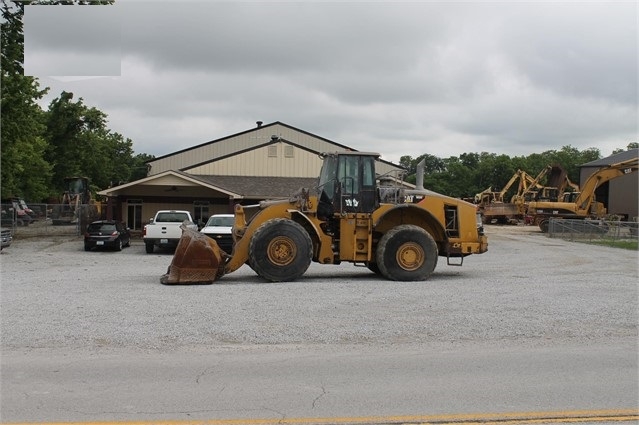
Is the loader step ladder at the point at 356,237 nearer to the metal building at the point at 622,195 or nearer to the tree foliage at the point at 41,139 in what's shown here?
the tree foliage at the point at 41,139

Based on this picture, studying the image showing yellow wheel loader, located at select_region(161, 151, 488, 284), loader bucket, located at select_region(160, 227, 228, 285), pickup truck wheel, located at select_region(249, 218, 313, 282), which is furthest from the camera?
yellow wheel loader, located at select_region(161, 151, 488, 284)

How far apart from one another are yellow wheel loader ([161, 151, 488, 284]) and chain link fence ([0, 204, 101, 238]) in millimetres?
25869

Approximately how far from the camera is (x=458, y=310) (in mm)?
11297

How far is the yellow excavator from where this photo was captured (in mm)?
45562

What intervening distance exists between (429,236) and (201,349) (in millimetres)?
8867

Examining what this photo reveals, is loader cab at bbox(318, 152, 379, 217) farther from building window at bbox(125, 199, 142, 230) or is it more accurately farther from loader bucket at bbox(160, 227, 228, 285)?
building window at bbox(125, 199, 142, 230)

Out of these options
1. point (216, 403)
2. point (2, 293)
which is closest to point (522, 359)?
point (216, 403)

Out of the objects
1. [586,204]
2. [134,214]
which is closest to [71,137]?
[134,214]

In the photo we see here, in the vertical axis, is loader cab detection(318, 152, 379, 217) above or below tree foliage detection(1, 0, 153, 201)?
below

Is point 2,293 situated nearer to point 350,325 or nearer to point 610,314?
point 350,325

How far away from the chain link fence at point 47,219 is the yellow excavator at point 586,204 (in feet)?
104

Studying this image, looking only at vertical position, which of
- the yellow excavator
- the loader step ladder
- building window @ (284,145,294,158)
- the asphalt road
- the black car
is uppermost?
building window @ (284,145,294,158)

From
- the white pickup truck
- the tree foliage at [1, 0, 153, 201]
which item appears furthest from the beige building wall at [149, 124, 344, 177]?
the white pickup truck

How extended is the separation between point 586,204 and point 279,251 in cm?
3818
